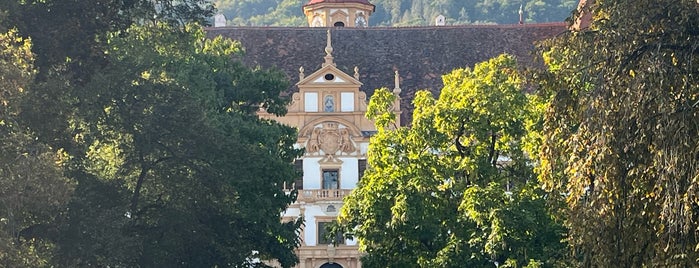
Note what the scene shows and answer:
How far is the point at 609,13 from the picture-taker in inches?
1089

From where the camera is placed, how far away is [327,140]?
75125mm

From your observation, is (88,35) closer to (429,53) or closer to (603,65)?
(603,65)

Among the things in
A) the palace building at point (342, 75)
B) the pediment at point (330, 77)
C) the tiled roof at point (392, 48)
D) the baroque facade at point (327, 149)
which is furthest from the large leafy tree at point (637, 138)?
the tiled roof at point (392, 48)

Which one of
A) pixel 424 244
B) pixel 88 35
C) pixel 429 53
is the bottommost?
pixel 424 244

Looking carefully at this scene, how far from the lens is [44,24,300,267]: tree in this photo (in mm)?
38031

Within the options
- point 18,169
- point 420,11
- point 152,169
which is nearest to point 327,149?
point 152,169

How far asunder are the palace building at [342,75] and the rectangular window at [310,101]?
4cm

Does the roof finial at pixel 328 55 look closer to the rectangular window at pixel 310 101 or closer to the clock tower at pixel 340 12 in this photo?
the rectangular window at pixel 310 101

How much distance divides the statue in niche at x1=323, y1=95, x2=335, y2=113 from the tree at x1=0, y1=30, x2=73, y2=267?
136ft

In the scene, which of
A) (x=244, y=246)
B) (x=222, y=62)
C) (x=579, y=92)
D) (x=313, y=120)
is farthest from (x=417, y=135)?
(x=313, y=120)

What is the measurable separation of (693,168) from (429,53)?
55.3 m

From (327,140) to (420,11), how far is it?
334ft

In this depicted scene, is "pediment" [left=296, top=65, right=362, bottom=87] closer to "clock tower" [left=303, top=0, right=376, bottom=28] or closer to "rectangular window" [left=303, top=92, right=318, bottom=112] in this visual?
"rectangular window" [left=303, top=92, right=318, bottom=112]

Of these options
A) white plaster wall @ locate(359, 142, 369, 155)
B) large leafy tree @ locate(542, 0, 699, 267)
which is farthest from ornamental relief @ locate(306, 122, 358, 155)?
large leafy tree @ locate(542, 0, 699, 267)
